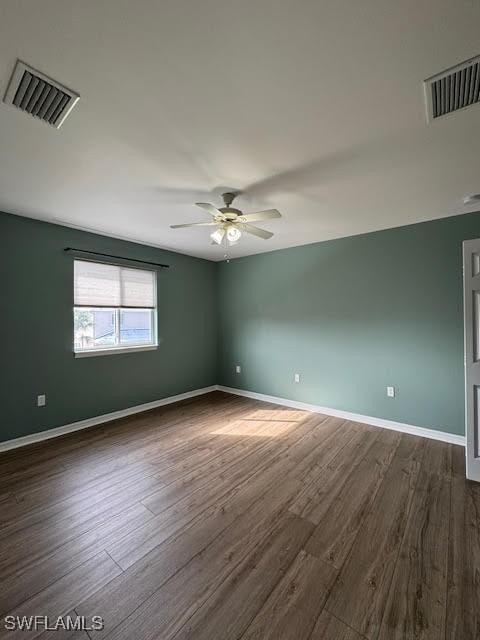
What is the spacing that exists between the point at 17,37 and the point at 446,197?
10.7 ft

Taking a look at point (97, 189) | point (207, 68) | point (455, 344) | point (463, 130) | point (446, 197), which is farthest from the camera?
point (455, 344)

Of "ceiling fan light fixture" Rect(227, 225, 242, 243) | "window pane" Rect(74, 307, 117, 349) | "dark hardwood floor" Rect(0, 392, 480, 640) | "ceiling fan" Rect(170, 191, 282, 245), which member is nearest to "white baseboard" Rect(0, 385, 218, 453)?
"dark hardwood floor" Rect(0, 392, 480, 640)

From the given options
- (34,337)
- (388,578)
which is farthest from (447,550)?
(34,337)

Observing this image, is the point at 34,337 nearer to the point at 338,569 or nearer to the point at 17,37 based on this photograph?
the point at 17,37

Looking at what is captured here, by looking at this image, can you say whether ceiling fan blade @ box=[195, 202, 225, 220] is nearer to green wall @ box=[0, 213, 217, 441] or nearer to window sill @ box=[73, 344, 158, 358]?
green wall @ box=[0, 213, 217, 441]

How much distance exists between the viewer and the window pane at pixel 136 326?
4.00 meters

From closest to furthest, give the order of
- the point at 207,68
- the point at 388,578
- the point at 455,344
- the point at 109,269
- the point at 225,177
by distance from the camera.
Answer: the point at 207,68 → the point at 388,578 → the point at 225,177 → the point at 455,344 → the point at 109,269

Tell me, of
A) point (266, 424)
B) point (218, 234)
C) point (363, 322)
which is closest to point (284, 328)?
point (363, 322)

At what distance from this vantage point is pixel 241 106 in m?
1.46

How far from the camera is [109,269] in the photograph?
379cm

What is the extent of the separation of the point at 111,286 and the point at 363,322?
142 inches

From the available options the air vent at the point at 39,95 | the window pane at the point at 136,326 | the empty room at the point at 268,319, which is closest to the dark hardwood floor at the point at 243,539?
the empty room at the point at 268,319

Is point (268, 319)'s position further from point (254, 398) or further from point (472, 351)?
point (472, 351)

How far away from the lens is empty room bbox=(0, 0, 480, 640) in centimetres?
119
